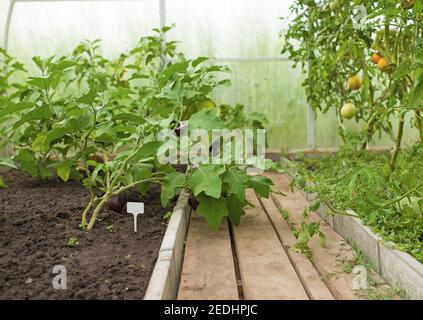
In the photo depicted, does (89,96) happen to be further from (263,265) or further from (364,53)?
(364,53)

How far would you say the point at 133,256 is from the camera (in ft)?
5.83

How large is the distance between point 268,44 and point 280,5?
0.29 metres

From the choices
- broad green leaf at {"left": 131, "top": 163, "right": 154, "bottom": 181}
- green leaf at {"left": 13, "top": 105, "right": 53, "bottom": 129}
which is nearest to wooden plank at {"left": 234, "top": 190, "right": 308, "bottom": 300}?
broad green leaf at {"left": 131, "top": 163, "right": 154, "bottom": 181}

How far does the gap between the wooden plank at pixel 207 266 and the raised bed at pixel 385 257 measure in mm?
439

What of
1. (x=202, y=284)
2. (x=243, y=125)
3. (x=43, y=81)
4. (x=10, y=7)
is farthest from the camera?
(x=10, y=7)

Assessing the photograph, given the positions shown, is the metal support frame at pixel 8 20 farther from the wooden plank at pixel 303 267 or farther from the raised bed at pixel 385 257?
the raised bed at pixel 385 257

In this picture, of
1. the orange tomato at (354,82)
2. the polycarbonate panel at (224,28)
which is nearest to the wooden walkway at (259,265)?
the orange tomato at (354,82)

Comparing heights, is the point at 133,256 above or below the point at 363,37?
below

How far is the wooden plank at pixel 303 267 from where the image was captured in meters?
1.61

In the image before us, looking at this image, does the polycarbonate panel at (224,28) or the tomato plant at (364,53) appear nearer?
the tomato plant at (364,53)

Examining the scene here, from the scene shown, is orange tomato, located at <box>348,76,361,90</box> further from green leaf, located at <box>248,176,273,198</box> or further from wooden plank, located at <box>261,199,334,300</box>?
green leaf, located at <box>248,176,273,198</box>

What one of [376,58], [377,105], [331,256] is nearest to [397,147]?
[377,105]

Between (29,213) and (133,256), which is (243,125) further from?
(133,256)

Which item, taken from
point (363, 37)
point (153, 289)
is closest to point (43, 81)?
point (153, 289)
